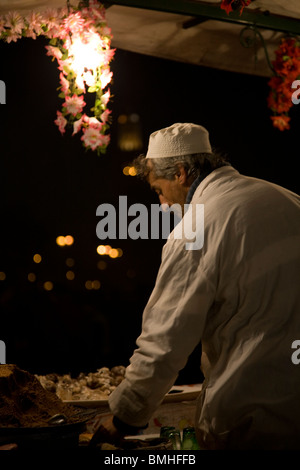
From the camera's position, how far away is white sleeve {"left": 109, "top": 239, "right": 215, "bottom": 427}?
102 inches

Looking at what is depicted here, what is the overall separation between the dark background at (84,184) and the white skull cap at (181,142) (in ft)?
13.0

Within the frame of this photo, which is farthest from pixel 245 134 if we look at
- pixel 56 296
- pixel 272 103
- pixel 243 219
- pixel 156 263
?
pixel 243 219

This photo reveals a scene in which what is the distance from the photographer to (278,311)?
8.59 feet

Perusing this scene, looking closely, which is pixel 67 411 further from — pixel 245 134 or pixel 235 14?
pixel 245 134

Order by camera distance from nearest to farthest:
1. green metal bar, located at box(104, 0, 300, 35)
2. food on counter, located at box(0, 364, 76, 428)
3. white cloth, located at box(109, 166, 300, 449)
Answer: food on counter, located at box(0, 364, 76, 428)
white cloth, located at box(109, 166, 300, 449)
green metal bar, located at box(104, 0, 300, 35)

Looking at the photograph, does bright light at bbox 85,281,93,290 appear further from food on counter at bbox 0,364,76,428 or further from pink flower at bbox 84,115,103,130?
food on counter at bbox 0,364,76,428

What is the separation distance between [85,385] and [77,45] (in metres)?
2.31

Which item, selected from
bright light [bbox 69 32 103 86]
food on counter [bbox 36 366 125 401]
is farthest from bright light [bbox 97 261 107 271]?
bright light [bbox 69 32 103 86]

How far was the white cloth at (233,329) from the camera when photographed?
2.58 m

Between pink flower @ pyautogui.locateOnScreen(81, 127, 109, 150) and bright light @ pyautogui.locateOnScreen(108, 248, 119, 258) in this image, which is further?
bright light @ pyautogui.locateOnScreen(108, 248, 119, 258)

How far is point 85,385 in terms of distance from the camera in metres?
4.27

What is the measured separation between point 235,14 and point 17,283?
3793 millimetres

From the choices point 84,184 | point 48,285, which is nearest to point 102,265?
point 48,285

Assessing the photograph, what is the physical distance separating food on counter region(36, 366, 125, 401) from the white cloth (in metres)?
1.30
